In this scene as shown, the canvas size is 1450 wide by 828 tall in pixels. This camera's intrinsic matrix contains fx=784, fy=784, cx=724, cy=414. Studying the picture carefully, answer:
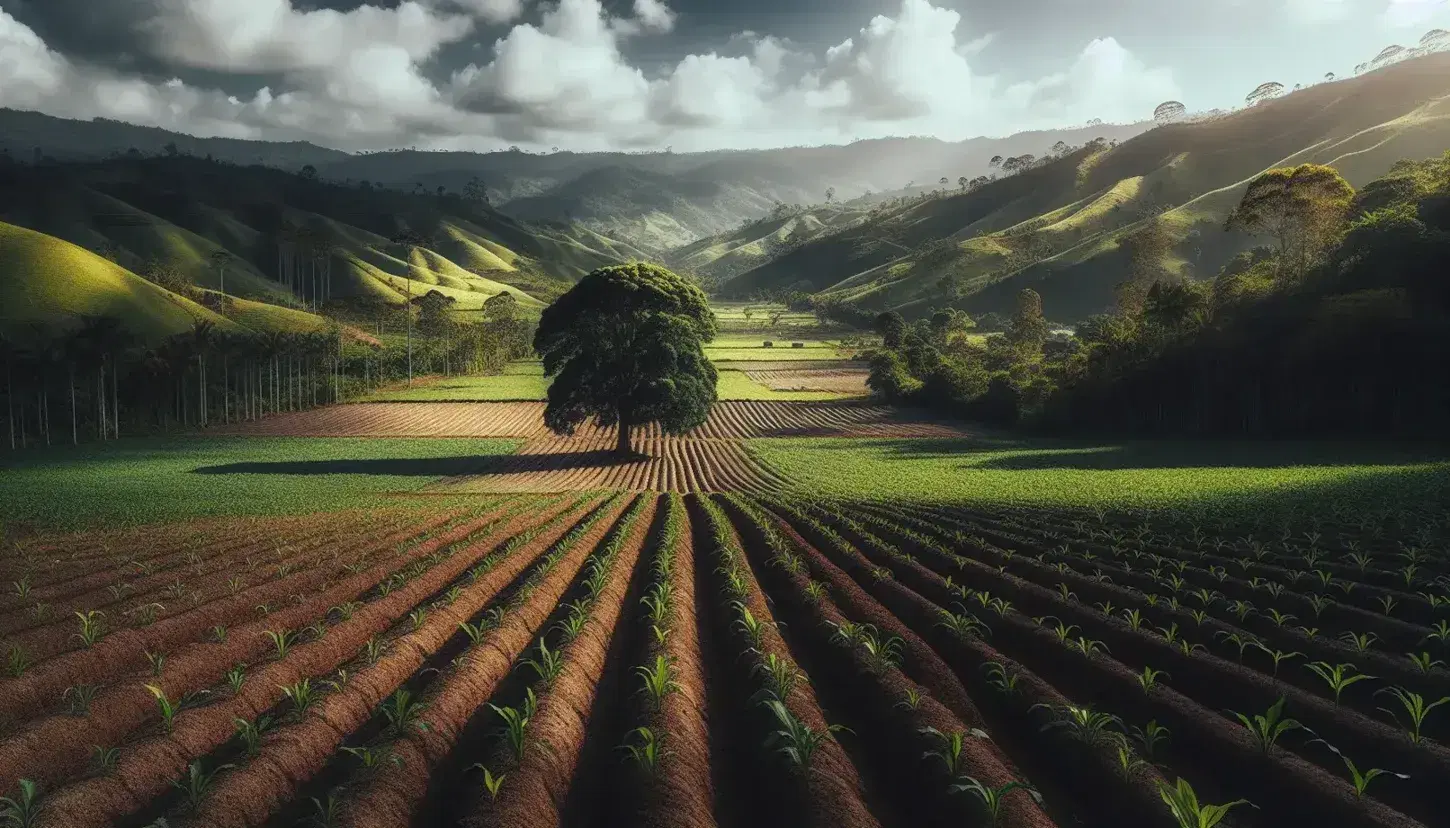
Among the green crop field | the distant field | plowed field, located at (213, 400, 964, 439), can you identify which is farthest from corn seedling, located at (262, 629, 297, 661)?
the green crop field

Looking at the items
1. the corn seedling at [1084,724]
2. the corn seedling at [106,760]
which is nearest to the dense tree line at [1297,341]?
the corn seedling at [1084,724]

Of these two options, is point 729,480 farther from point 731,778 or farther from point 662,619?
point 731,778

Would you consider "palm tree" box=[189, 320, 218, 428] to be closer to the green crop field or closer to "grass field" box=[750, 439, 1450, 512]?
the green crop field

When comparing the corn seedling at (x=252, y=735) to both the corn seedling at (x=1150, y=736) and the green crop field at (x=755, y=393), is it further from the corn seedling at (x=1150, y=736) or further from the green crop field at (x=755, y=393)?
the green crop field at (x=755, y=393)

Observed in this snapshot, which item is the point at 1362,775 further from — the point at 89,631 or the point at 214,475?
the point at 214,475

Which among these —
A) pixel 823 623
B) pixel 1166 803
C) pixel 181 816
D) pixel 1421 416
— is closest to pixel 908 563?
pixel 823 623
